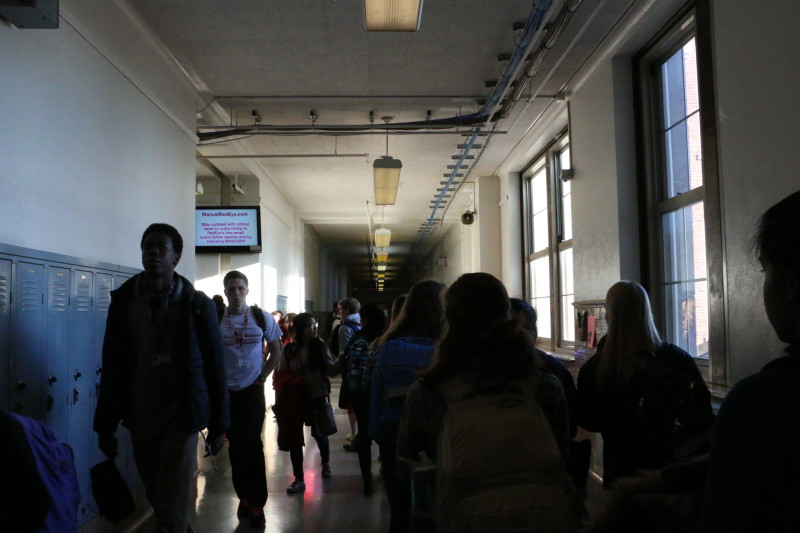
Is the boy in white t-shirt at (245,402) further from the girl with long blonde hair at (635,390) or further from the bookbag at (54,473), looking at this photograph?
the girl with long blonde hair at (635,390)

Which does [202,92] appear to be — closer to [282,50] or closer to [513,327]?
[282,50]

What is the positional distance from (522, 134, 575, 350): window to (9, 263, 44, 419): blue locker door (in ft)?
18.5

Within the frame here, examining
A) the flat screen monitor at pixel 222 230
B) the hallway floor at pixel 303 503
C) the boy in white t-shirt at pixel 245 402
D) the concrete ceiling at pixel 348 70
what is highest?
the concrete ceiling at pixel 348 70

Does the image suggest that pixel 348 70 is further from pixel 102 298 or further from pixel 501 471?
pixel 501 471

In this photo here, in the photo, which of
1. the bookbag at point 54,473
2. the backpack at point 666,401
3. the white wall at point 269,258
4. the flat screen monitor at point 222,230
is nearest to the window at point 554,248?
the flat screen monitor at point 222,230

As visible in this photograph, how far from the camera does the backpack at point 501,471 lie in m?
1.56

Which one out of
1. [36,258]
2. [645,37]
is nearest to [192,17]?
→ [36,258]

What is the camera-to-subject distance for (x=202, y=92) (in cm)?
666

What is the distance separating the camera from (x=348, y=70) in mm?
6125

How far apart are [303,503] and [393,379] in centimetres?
267

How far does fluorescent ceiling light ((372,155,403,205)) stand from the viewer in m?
7.30

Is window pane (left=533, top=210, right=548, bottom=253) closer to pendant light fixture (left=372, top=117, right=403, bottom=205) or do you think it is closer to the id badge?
pendant light fixture (left=372, top=117, right=403, bottom=205)

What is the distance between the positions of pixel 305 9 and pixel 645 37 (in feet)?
8.62

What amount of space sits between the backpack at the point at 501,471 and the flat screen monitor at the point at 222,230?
6993 mm
